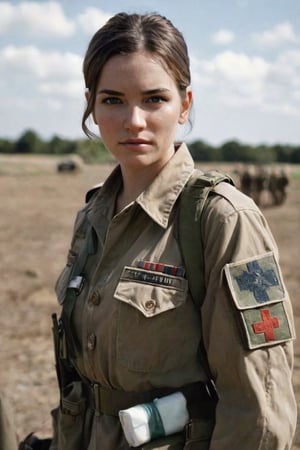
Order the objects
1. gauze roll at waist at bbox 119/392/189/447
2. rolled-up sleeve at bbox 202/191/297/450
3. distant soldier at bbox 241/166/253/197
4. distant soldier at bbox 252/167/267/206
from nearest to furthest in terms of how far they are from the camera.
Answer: rolled-up sleeve at bbox 202/191/297/450 < gauze roll at waist at bbox 119/392/189/447 < distant soldier at bbox 241/166/253/197 < distant soldier at bbox 252/167/267/206

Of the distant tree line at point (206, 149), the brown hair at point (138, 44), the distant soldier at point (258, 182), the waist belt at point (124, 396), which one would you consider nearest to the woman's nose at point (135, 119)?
the brown hair at point (138, 44)

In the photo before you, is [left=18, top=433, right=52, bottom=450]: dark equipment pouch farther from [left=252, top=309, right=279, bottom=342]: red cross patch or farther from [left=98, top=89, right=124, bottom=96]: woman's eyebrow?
[left=98, top=89, right=124, bottom=96]: woman's eyebrow

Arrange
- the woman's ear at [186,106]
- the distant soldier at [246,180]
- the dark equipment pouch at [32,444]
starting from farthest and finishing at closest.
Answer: the distant soldier at [246,180], the dark equipment pouch at [32,444], the woman's ear at [186,106]

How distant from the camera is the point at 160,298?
5.20ft

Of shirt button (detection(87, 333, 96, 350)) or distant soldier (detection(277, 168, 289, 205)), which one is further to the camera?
distant soldier (detection(277, 168, 289, 205))

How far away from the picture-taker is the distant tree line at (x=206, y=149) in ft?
182

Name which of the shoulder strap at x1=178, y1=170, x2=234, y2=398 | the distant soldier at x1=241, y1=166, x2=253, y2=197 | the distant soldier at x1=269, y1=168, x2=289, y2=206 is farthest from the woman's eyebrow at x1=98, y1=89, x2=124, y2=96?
the distant soldier at x1=269, y1=168, x2=289, y2=206

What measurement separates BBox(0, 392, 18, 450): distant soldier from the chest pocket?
956 mm

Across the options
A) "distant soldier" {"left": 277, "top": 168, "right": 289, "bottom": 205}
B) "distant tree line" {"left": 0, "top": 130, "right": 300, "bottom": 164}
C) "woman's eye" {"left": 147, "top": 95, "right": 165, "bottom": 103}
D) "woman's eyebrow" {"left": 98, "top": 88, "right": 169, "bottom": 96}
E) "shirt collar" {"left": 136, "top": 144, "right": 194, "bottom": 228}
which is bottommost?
"shirt collar" {"left": 136, "top": 144, "right": 194, "bottom": 228}

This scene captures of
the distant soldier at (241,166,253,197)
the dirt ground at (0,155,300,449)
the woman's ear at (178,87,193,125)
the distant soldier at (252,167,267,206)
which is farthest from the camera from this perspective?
the distant soldier at (252,167,267,206)

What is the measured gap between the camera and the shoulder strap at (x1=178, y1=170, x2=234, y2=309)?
5.10 feet

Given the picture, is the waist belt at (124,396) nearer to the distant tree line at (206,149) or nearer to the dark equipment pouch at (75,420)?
the dark equipment pouch at (75,420)

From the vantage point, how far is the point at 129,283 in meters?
1.64

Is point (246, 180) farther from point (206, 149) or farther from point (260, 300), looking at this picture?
point (206, 149)
